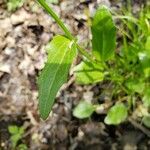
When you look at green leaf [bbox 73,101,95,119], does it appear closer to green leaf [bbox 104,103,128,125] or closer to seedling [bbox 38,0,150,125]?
seedling [bbox 38,0,150,125]

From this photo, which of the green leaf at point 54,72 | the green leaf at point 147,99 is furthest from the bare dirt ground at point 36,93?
the green leaf at point 54,72

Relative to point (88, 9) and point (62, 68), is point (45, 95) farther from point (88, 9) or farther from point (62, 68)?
point (88, 9)

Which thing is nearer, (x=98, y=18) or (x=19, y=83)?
(x=98, y=18)

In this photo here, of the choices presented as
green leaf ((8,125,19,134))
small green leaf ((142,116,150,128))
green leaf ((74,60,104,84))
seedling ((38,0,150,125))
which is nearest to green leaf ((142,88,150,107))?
seedling ((38,0,150,125))

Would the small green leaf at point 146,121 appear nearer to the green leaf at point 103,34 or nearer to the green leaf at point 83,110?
the green leaf at point 83,110

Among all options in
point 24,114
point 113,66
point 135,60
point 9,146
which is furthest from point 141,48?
point 9,146

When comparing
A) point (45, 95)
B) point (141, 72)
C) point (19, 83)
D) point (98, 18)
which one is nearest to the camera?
point (45, 95)
